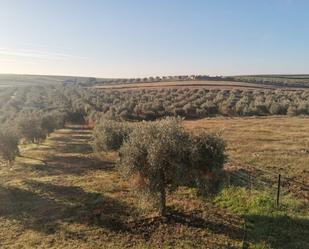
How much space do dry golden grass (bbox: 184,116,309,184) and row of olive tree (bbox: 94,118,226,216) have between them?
3.16 meters

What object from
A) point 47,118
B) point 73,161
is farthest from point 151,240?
point 47,118

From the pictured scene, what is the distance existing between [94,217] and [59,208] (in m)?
5.36

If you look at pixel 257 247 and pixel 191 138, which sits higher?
pixel 191 138

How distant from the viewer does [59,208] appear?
131ft

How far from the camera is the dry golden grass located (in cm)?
4644

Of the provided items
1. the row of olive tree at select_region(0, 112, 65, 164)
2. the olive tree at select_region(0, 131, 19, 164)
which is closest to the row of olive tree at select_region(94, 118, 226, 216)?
the olive tree at select_region(0, 131, 19, 164)

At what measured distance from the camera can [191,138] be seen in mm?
35469

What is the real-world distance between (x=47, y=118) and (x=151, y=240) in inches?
2391

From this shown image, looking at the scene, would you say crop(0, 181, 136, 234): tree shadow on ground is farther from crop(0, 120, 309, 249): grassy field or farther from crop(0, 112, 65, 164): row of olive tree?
crop(0, 112, 65, 164): row of olive tree

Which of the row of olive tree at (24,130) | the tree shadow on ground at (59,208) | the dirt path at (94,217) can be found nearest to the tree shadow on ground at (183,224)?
the dirt path at (94,217)

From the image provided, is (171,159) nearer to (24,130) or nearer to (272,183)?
(272,183)

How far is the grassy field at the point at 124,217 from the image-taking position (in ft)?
101

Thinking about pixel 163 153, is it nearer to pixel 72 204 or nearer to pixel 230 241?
pixel 230 241

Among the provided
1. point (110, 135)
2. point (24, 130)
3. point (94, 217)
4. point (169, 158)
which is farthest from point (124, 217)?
point (24, 130)
